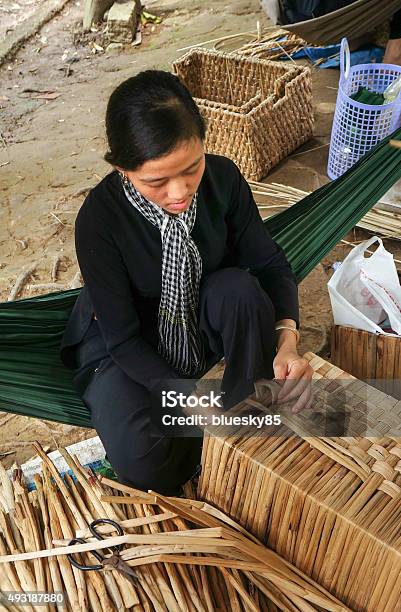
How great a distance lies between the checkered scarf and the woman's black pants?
0.03 m

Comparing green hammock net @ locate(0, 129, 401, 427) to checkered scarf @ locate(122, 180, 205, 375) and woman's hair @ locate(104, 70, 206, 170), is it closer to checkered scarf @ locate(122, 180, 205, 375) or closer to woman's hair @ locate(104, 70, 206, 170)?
checkered scarf @ locate(122, 180, 205, 375)

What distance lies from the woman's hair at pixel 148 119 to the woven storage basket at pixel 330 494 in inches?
18.1

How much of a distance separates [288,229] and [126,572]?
0.96 meters

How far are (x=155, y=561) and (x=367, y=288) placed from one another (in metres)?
0.91

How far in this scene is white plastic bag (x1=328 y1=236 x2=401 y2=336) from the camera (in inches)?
66.2

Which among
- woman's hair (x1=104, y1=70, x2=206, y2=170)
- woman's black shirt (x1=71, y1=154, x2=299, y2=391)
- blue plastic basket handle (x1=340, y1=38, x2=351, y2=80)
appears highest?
woman's hair (x1=104, y1=70, x2=206, y2=170)

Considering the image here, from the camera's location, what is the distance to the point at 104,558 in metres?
1.19

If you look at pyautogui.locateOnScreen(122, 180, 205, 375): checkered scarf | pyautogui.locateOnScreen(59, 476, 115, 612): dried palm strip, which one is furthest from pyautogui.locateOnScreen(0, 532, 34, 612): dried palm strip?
pyautogui.locateOnScreen(122, 180, 205, 375): checkered scarf

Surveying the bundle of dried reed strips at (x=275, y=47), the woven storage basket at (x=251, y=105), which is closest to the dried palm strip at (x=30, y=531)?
the woven storage basket at (x=251, y=105)

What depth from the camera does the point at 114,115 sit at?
1.15 m

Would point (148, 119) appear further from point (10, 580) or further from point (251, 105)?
point (251, 105)

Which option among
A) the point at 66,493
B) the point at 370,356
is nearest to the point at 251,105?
the point at 370,356

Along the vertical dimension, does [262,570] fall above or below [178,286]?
below

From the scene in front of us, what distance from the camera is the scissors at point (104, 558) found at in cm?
116
